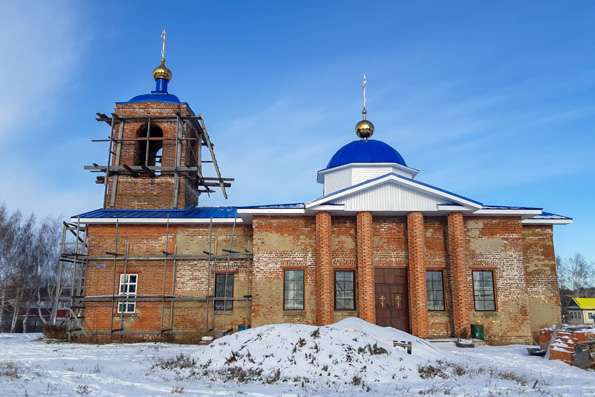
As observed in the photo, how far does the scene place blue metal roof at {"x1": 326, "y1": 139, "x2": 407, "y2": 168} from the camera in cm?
2083

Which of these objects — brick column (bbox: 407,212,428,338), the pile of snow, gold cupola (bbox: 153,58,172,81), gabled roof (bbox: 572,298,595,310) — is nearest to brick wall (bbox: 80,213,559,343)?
brick column (bbox: 407,212,428,338)

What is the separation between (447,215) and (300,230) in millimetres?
5132

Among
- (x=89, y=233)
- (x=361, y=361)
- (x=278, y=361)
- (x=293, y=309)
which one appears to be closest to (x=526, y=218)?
(x=293, y=309)

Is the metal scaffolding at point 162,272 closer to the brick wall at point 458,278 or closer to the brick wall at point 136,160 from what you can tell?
the brick wall at point 136,160

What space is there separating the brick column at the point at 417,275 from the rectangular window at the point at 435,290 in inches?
23.8

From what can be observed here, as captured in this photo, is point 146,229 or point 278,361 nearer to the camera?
point 278,361

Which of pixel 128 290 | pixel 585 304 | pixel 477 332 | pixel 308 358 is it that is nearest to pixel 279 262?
pixel 128 290

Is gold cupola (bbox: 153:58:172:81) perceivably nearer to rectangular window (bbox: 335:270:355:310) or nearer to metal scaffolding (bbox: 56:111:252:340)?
metal scaffolding (bbox: 56:111:252:340)

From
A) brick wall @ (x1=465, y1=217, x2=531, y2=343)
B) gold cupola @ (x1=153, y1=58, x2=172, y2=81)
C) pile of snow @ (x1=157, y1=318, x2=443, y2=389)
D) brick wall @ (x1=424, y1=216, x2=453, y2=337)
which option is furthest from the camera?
gold cupola @ (x1=153, y1=58, x2=172, y2=81)

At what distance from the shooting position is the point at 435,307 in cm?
1678

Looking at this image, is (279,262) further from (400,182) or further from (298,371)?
(298,371)

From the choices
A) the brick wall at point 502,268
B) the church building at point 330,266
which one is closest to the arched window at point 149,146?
the church building at point 330,266

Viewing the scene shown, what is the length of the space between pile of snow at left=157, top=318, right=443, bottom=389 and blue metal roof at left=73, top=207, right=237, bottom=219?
26.2ft

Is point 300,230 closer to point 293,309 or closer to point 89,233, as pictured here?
point 293,309
